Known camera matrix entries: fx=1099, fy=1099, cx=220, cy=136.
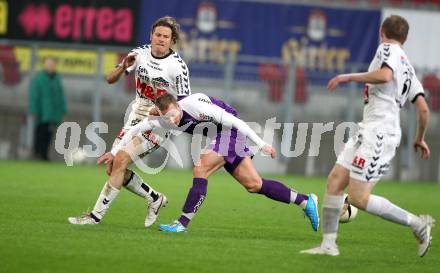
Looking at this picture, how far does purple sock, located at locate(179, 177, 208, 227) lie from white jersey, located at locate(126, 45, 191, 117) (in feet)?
3.21

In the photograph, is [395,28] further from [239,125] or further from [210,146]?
[210,146]

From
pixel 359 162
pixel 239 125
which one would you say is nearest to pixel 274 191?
pixel 239 125

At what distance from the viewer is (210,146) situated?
1069cm

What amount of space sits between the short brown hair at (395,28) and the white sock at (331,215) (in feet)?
4.59

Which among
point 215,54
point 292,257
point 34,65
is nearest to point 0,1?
point 34,65

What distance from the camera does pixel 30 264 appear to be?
802cm

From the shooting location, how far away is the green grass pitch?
8398 millimetres

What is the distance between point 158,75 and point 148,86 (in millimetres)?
224

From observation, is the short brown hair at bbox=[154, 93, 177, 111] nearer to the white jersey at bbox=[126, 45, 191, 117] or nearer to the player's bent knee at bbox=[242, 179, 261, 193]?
the white jersey at bbox=[126, 45, 191, 117]

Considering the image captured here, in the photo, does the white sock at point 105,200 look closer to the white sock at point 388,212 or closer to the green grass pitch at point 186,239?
the green grass pitch at point 186,239

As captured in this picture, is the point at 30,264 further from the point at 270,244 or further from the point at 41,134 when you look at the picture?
the point at 41,134

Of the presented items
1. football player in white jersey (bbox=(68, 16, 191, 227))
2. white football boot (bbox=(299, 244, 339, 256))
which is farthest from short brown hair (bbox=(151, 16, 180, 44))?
white football boot (bbox=(299, 244, 339, 256))

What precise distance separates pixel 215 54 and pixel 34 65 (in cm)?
382

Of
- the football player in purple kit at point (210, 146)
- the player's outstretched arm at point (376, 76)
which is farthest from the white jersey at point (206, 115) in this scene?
Result: the player's outstretched arm at point (376, 76)
